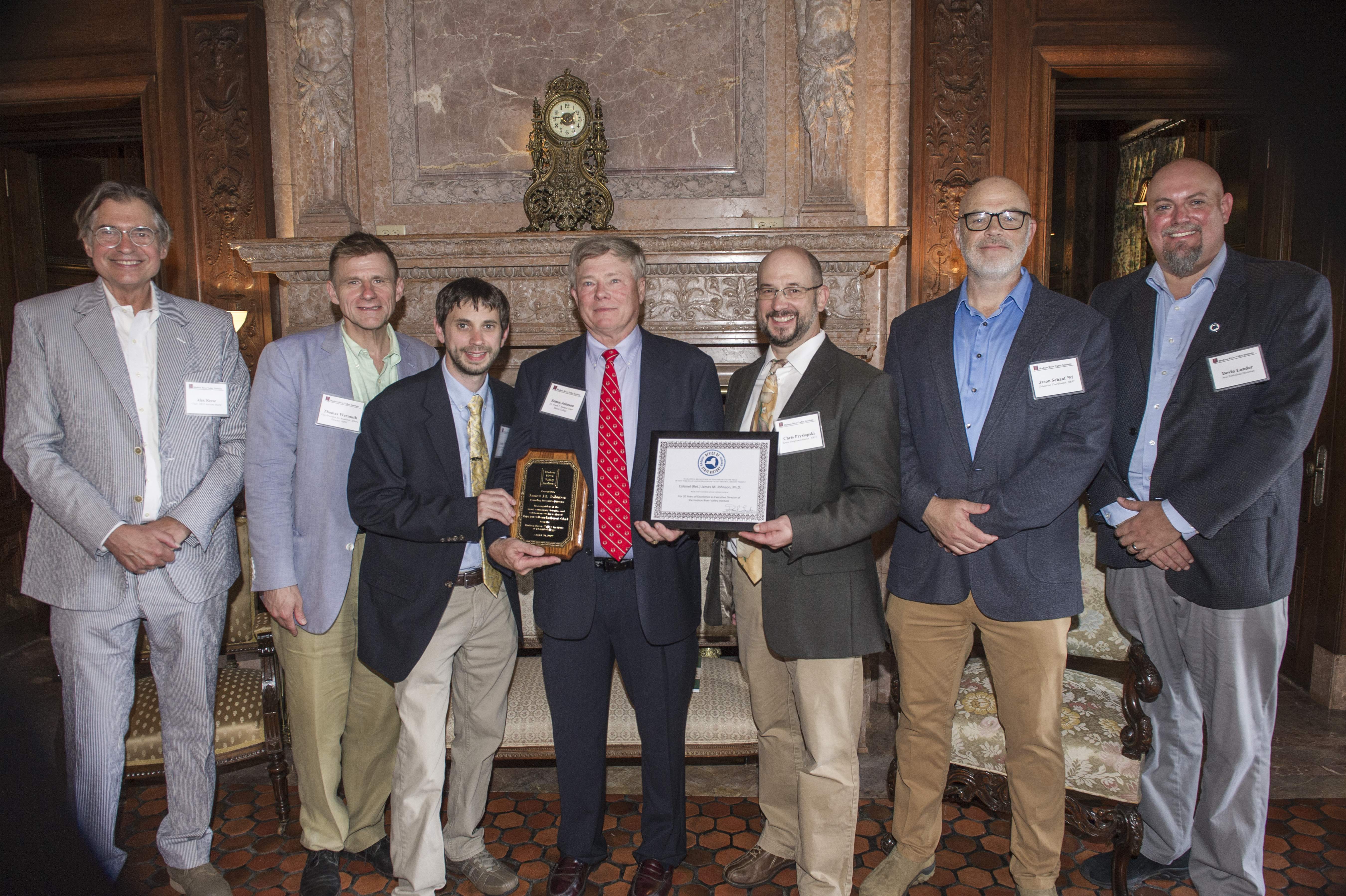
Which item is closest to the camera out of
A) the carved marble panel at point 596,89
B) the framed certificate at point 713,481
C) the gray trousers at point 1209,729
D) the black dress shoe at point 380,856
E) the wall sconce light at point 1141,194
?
the framed certificate at point 713,481

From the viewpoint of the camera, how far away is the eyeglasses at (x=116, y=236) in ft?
7.24

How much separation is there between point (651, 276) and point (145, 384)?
86.6 inches

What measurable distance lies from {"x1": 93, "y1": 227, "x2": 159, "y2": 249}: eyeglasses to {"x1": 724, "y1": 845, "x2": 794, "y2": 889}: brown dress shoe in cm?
273

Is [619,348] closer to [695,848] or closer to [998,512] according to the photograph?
[998,512]

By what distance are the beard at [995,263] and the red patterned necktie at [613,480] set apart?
3.68 ft

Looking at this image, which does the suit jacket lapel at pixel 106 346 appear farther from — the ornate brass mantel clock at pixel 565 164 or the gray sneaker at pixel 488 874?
the ornate brass mantel clock at pixel 565 164

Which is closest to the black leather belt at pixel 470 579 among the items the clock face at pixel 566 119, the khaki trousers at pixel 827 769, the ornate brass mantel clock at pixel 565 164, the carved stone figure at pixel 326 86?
the khaki trousers at pixel 827 769

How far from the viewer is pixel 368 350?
2.43 metres

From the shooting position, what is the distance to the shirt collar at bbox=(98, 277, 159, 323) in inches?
90.3

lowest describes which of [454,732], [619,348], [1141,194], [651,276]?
[454,732]

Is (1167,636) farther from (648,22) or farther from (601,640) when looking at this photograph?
(648,22)

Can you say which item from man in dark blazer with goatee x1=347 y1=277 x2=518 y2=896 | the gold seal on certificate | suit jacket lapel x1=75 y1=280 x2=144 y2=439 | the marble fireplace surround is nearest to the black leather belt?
man in dark blazer with goatee x1=347 y1=277 x2=518 y2=896

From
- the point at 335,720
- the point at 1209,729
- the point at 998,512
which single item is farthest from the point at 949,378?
the point at 335,720

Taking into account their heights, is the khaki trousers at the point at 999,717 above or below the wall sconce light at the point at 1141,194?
below
